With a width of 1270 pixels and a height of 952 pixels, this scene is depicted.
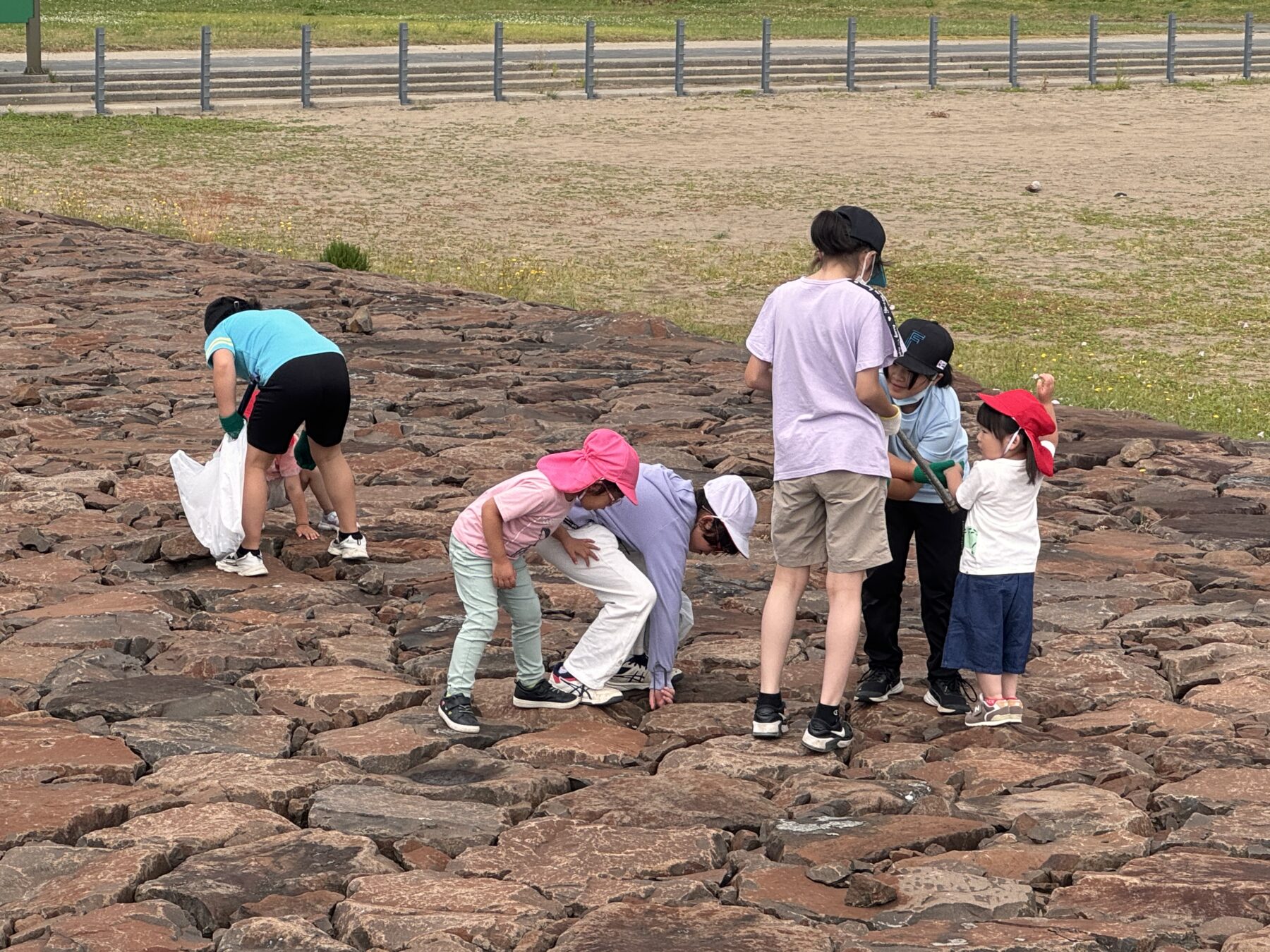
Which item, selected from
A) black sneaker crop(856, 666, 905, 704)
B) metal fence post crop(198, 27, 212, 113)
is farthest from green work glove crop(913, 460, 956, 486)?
metal fence post crop(198, 27, 212, 113)

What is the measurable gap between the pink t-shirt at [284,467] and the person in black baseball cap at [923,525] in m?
2.68

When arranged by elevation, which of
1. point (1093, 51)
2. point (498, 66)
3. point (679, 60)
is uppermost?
point (1093, 51)

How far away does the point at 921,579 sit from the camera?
602cm

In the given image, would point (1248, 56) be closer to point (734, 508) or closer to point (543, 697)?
point (734, 508)

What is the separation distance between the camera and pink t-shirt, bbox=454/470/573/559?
5.60 metres

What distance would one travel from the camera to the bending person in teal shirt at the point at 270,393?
713cm

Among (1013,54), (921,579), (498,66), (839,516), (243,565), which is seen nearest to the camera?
(839,516)

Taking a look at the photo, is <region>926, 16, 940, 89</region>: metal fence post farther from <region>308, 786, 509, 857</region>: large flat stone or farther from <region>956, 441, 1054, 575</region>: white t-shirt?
<region>308, 786, 509, 857</region>: large flat stone

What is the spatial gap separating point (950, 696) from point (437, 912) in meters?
2.10

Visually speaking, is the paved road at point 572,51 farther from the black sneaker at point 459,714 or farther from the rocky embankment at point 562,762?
the black sneaker at point 459,714

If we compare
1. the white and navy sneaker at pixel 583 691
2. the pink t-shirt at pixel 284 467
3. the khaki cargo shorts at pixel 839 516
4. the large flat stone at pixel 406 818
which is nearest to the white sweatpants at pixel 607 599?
the white and navy sneaker at pixel 583 691

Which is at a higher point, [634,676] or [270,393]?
[270,393]

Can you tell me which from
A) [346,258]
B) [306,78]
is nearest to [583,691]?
[346,258]

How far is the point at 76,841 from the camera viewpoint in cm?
488
